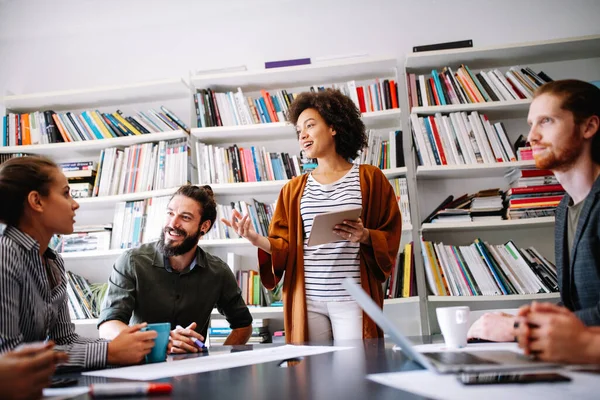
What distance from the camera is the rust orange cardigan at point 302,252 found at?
5.74 feet

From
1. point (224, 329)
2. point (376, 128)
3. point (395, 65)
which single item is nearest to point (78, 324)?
point (224, 329)

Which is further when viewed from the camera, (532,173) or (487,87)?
(487,87)

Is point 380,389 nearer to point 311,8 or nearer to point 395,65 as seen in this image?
point 395,65

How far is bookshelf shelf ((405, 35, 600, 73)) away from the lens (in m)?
2.69

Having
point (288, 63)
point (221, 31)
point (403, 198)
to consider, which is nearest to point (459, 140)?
point (403, 198)

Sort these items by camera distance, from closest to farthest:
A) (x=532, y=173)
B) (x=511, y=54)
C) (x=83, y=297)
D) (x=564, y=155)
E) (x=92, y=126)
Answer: (x=564, y=155) < (x=532, y=173) < (x=511, y=54) < (x=83, y=297) < (x=92, y=126)

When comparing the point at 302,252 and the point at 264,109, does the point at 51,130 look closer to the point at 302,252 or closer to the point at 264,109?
the point at 264,109

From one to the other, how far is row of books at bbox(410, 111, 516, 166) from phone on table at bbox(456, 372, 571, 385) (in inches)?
84.1

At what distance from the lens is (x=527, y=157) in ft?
8.50

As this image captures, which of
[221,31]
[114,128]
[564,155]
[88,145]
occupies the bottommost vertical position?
[564,155]

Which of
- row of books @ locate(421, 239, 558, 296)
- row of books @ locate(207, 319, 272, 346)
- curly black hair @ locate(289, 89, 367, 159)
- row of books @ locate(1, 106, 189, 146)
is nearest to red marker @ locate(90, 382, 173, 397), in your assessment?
curly black hair @ locate(289, 89, 367, 159)

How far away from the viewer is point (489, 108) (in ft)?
8.85

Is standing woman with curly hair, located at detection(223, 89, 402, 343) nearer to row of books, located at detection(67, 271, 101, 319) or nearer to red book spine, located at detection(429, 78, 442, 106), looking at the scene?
red book spine, located at detection(429, 78, 442, 106)

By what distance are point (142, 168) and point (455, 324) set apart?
250 cm
